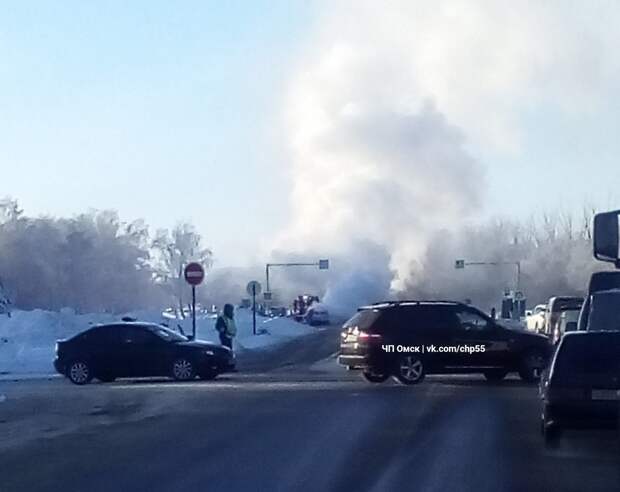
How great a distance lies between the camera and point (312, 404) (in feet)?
80.6

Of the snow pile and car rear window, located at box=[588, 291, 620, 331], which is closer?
car rear window, located at box=[588, 291, 620, 331]

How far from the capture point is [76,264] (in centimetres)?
11838

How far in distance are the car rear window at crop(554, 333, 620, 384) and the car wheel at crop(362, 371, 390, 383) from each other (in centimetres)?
1340

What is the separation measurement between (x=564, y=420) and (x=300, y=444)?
344 cm

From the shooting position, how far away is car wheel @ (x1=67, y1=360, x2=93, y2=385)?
3462 cm

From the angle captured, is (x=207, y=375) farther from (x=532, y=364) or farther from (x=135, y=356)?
(x=532, y=364)

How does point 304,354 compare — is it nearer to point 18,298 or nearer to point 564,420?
point 564,420

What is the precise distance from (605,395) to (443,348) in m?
13.9

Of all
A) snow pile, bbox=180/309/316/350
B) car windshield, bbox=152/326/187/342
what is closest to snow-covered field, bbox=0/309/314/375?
snow pile, bbox=180/309/316/350

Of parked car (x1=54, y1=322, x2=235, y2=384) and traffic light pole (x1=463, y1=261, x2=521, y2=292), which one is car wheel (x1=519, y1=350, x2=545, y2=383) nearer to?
parked car (x1=54, y1=322, x2=235, y2=384)

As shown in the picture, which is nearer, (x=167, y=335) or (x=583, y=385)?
(x=583, y=385)

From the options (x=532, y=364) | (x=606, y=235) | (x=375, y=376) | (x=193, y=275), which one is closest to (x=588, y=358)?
(x=606, y=235)

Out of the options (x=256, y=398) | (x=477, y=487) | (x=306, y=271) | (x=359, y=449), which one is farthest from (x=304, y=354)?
(x=306, y=271)

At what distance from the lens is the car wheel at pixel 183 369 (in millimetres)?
34406
